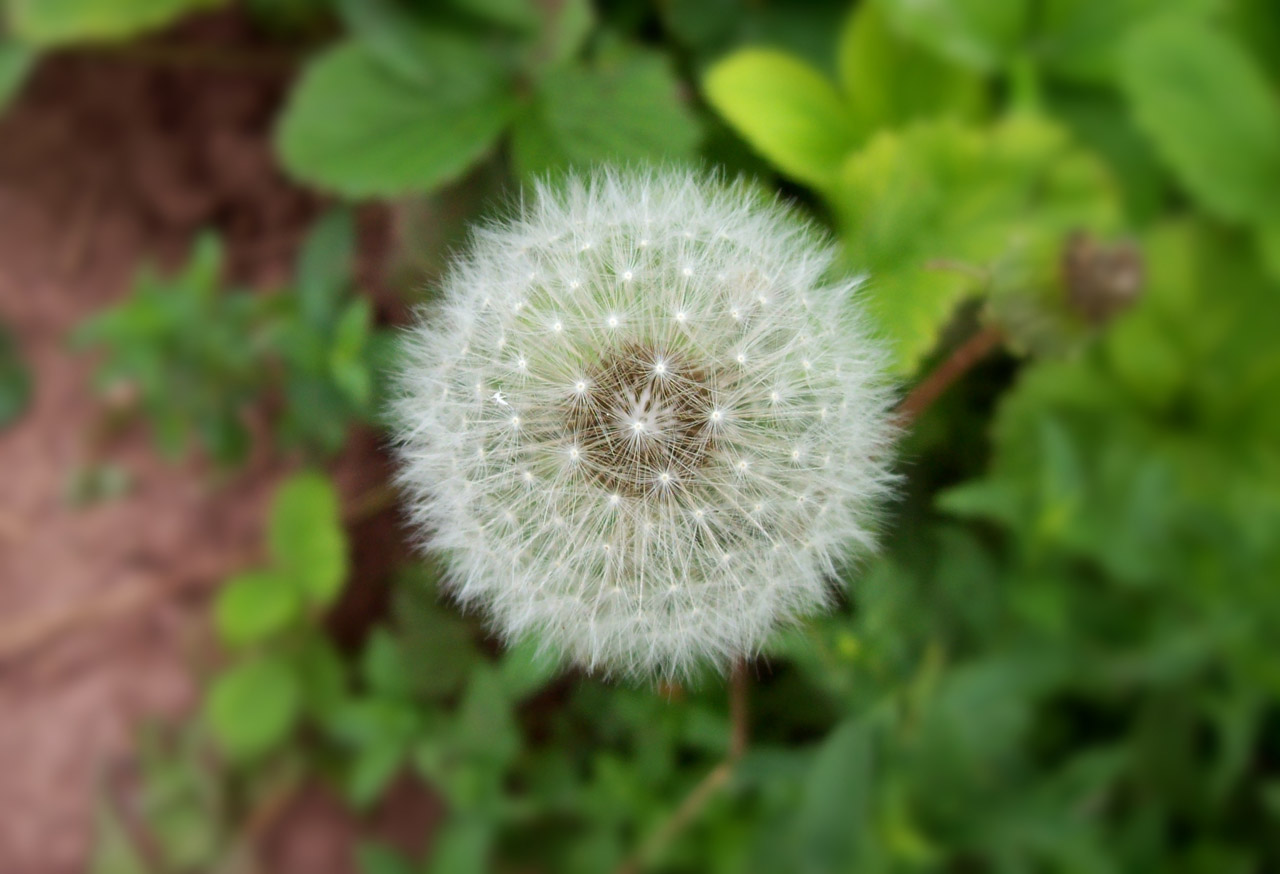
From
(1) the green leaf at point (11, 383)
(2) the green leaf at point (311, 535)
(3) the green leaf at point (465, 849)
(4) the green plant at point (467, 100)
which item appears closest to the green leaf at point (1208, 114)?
(4) the green plant at point (467, 100)

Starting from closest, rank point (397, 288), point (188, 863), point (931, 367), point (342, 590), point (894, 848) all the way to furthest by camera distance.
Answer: point (894, 848), point (931, 367), point (397, 288), point (342, 590), point (188, 863)

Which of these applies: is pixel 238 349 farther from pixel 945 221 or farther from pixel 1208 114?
pixel 1208 114

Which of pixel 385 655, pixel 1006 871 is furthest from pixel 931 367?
pixel 385 655

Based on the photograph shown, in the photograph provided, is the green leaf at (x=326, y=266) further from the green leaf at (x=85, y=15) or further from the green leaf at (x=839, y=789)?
the green leaf at (x=839, y=789)

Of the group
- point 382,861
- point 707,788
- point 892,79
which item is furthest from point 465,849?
point 892,79

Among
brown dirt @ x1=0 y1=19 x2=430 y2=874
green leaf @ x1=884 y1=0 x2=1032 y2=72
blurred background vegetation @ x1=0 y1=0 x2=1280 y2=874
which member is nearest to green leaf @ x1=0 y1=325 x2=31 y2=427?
brown dirt @ x1=0 y1=19 x2=430 y2=874

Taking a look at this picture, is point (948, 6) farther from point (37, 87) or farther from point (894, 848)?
point (37, 87)
